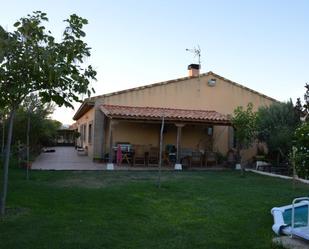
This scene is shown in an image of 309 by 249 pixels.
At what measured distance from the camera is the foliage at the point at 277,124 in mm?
18109

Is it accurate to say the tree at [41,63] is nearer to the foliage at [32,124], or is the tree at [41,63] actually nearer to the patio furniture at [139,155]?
the patio furniture at [139,155]

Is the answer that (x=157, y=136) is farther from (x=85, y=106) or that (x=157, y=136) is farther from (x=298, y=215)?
(x=298, y=215)

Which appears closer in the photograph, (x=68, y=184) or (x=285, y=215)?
(x=285, y=215)

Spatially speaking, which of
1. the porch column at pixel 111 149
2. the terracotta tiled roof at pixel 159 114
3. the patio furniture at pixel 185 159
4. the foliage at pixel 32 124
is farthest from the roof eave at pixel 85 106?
the patio furniture at pixel 185 159

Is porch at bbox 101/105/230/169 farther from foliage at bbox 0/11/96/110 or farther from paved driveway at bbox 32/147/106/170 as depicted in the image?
foliage at bbox 0/11/96/110

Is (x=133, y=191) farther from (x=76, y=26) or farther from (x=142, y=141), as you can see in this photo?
(x=142, y=141)

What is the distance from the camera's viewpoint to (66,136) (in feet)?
160

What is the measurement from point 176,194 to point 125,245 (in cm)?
481

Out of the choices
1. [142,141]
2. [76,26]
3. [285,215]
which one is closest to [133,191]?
[285,215]

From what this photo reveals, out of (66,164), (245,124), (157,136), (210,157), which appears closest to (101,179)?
(66,164)

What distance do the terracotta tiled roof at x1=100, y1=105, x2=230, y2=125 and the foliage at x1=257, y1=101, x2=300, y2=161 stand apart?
5.60 feet

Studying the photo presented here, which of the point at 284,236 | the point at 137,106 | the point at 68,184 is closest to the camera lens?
the point at 284,236

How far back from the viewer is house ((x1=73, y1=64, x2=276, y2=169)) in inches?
754

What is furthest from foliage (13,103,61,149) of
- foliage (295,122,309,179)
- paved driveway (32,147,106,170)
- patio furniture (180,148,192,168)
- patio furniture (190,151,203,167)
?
foliage (295,122,309,179)
